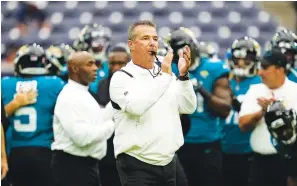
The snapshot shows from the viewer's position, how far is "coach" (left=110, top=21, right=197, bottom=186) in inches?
199

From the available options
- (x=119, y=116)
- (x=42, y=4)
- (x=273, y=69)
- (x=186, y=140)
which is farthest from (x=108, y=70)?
(x=42, y=4)

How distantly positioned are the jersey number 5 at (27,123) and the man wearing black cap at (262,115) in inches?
62.7

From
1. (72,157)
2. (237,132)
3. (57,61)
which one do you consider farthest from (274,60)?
(57,61)

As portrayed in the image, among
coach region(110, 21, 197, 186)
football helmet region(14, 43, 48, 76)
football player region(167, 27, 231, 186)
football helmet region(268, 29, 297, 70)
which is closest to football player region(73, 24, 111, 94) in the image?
football helmet region(14, 43, 48, 76)

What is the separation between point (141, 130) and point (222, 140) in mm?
2132

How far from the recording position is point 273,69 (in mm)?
6211

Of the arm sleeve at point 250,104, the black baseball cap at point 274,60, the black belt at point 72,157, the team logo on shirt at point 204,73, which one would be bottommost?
the black belt at point 72,157

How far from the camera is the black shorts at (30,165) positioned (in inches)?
258

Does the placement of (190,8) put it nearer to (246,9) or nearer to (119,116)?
(246,9)

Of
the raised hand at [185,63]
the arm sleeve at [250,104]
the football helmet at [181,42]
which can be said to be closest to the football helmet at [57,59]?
the football helmet at [181,42]

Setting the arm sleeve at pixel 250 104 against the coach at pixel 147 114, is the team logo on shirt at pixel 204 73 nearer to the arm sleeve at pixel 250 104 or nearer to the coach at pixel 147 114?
the arm sleeve at pixel 250 104

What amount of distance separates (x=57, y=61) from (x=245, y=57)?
5.74 feet

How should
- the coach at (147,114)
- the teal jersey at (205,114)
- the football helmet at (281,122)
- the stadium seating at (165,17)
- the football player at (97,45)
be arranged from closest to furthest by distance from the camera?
the coach at (147,114) < the football helmet at (281,122) < the teal jersey at (205,114) < the football player at (97,45) < the stadium seating at (165,17)

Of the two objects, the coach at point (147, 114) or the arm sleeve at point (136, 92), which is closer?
the arm sleeve at point (136, 92)
